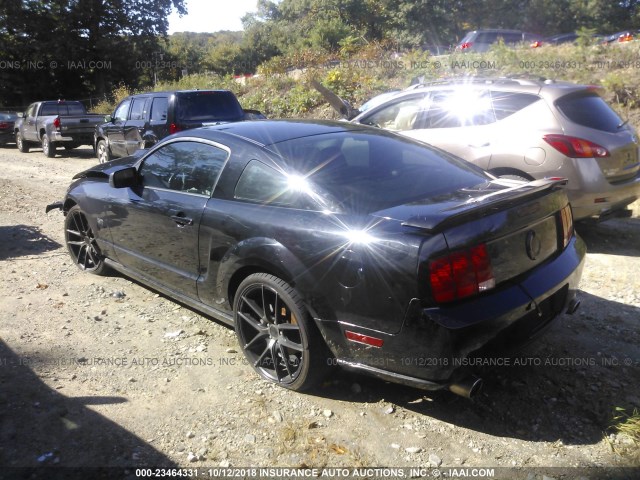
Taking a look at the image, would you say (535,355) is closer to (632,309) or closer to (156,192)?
→ (632,309)

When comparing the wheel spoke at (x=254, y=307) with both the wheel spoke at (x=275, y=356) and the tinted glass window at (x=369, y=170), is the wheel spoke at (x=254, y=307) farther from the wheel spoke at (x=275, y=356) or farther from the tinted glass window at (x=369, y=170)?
the tinted glass window at (x=369, y=170)

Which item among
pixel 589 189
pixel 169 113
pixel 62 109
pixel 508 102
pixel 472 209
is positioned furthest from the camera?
pixel 62 109

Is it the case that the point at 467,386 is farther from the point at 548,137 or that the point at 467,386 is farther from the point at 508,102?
the point at 508,102

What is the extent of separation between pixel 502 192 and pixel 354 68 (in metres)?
14.9

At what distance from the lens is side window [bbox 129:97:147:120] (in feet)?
36.0

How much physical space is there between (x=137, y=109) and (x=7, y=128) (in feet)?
37.9

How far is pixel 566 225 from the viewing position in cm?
336

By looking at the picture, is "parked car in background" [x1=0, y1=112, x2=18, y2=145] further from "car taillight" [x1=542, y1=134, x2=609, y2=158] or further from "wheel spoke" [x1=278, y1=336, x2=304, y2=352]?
"wheel spoke" [x1=278, y1=336, x2=304, y2=352]

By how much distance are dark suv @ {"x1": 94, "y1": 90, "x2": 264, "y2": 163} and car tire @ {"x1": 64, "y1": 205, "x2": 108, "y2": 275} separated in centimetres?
433

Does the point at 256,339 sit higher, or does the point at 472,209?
the point at 472,209

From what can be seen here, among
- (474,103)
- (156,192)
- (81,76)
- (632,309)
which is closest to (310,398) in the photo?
(156,192)

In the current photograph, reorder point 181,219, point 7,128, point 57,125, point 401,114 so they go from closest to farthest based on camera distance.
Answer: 1. point 181,219
2. point 401,114
3. point 57,125
4. point 7,128

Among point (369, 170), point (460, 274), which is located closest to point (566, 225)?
point (460, 274)

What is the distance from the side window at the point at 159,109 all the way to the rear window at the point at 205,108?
0.32m
